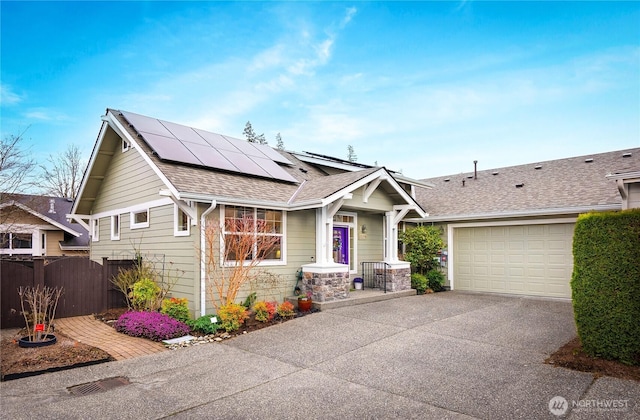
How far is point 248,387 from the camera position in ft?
16.2

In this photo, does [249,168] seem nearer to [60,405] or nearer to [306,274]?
[306,274]

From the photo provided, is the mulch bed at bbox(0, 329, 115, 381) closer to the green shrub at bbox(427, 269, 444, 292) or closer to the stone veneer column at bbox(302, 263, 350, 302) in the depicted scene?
the stone veneer column at bbox(302, 263, 350, 302)

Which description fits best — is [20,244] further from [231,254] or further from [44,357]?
[44,357]

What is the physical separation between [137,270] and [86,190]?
481 centimetres

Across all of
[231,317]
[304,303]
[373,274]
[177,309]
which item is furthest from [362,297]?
[177,309]

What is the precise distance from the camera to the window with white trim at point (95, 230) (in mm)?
13328

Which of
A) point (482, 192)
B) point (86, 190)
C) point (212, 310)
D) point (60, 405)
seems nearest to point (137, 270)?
point (212, 310)

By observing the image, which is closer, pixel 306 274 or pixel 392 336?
pixel 392 336

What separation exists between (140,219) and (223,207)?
3.42 meters

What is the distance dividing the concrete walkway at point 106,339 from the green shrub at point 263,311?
2.05 metres

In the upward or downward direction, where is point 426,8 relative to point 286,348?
upward

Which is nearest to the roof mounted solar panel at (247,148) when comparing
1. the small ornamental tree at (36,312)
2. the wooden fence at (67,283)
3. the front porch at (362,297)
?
the wooden fence at (67,283)

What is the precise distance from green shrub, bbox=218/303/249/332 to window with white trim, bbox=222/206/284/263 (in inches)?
45.1

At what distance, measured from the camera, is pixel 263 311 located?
8469mm
